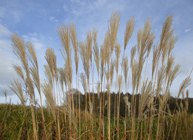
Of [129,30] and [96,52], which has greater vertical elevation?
Result: [129,30]

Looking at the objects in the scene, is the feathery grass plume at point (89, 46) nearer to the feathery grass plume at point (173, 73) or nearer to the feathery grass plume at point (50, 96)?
the feathery grass plume at point (50, 96)

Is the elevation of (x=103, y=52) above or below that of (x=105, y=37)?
below

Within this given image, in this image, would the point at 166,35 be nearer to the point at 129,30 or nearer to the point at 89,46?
the point at 129,30

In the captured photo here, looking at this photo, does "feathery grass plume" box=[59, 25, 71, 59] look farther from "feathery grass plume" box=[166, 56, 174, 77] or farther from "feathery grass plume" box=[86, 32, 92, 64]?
"feathery grass plume" box=[166, 56, 174, 77]

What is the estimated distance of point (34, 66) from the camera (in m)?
2.91

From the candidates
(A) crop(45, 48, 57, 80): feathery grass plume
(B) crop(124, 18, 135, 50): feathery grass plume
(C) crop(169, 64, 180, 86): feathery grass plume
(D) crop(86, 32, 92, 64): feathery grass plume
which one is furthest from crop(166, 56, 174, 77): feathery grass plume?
(A) crop(45, 48, 57, 80): feathery grass plume

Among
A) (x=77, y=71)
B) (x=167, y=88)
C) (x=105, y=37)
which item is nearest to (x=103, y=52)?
(x=105, y=37)

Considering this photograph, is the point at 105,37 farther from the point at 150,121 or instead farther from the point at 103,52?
the point at 150,121

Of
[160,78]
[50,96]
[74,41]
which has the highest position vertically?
[74,41]

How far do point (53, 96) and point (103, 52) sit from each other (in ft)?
2.81

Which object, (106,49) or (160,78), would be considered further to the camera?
(160,78)

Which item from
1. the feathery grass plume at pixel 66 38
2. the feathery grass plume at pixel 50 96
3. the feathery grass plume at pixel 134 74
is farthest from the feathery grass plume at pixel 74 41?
the feathery grass plume at pixel 134 74

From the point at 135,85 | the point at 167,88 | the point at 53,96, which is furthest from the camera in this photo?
the point at 167,88

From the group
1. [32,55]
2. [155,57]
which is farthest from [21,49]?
[155,57]
